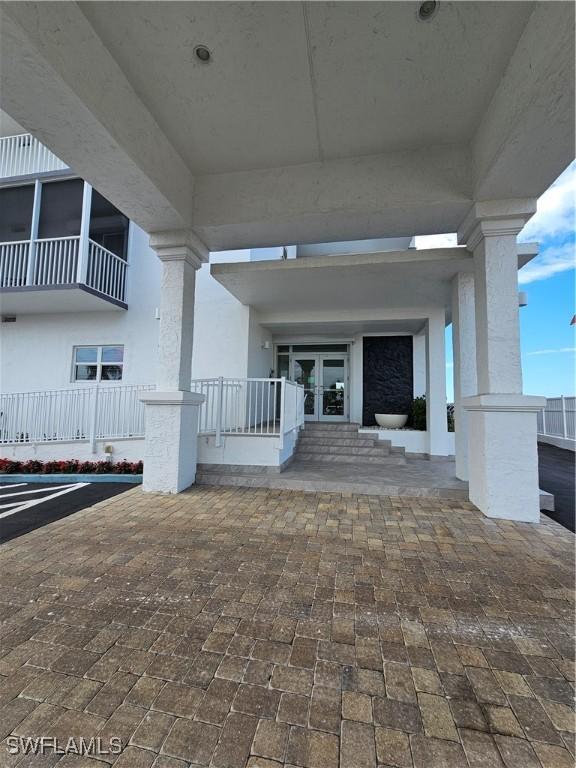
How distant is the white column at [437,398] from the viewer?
6523 mm

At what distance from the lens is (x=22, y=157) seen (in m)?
8.23

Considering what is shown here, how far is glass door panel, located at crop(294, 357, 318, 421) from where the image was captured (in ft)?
29.9

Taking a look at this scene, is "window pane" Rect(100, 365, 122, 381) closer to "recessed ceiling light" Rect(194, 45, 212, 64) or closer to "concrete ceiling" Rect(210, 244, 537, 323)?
"concrete ceiling" Rect(210, 244, 537, 323)

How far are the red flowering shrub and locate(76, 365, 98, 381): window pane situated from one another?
2.52 meters

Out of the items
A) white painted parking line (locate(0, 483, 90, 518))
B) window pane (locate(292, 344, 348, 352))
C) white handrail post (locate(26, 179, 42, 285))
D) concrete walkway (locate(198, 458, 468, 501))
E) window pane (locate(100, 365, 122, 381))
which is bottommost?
white painted parking line (locate(0, 483, 90, 518))

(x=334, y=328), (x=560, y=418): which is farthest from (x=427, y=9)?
(x=560, y=418)

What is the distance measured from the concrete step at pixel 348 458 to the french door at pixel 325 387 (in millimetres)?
2550

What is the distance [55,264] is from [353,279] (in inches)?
252

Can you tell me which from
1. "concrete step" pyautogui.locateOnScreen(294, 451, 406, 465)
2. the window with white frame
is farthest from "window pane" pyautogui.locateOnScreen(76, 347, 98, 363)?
"concrete step" pyautogui.locateOnScreen(294, 451, 406, 465)

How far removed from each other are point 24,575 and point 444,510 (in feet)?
12.5

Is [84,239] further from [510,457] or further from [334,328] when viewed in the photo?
[510,457]

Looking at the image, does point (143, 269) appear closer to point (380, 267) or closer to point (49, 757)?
point (380, 267)

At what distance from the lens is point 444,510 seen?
148 inches

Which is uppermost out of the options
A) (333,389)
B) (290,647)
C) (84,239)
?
(84,239)
